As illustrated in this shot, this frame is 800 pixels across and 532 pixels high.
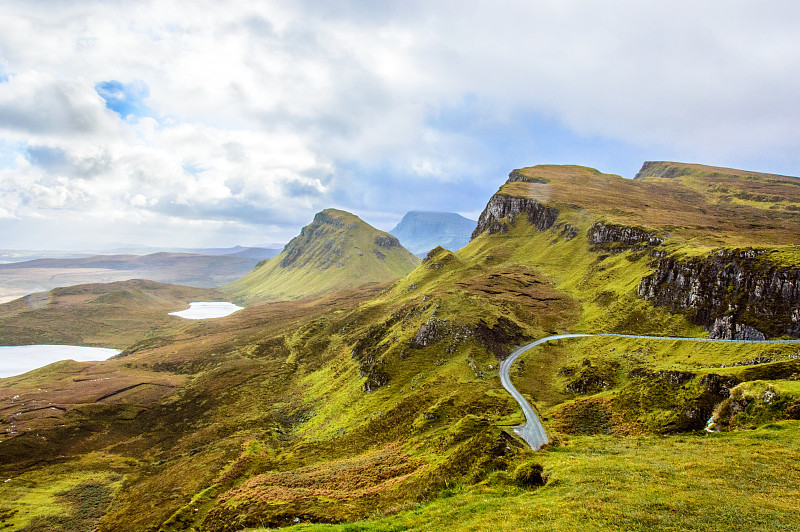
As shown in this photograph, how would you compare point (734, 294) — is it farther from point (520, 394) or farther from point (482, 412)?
point (482, 412)

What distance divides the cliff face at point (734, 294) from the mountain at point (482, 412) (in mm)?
398

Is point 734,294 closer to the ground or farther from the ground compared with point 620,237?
closer to the ground

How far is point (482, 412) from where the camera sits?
60.0 m

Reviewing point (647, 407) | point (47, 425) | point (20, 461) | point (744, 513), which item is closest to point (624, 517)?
point (744, 513)

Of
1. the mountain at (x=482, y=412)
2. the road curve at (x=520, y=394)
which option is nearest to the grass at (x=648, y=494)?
the mountain at (x=482, y=412)

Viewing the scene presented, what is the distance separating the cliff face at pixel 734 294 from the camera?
68.9 m

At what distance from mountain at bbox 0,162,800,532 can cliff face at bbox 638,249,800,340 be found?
1.30ft

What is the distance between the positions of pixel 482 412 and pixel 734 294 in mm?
65500

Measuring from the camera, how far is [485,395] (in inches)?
2576

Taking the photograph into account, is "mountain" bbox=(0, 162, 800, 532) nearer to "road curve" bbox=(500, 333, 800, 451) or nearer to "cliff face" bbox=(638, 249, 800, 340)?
"cliff face" bbox=(638, 249, 800, 340)

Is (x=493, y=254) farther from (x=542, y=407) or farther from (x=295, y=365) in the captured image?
(x=542, y=407)

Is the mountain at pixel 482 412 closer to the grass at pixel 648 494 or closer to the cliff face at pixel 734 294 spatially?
the grass at pixel 648 494

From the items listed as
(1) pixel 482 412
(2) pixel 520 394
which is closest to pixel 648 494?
(1) pixel 482 412

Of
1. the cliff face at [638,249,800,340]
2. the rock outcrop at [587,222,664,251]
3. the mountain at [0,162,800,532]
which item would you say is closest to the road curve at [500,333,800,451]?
the mountain at [0,162,800,532]
